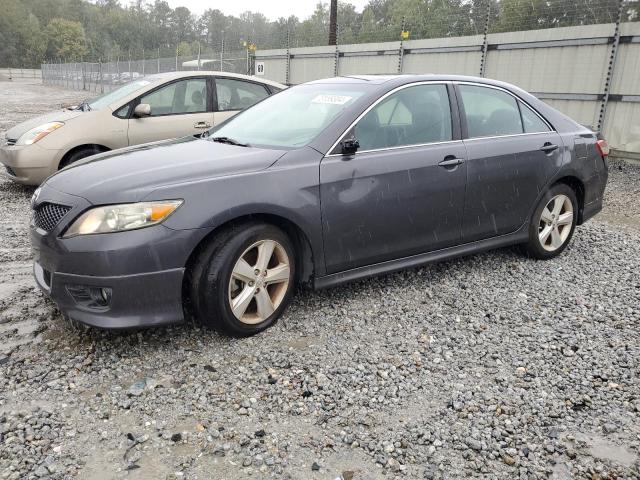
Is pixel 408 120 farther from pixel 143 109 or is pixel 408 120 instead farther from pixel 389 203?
pixel 143 109

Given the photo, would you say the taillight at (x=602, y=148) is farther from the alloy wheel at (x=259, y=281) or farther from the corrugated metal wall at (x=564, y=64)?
the corrugated metal wall at (x=564, y=64)

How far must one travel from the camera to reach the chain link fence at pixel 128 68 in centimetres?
2253

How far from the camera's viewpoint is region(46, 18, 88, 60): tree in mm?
104438

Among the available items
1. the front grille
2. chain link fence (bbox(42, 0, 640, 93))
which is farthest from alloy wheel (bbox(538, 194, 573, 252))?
chain link fence (bbox(42, 0, 640, 93))

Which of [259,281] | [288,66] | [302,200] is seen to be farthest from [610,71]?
[288,66]

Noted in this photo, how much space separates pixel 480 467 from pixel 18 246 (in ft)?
14.5

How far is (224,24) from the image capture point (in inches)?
4466

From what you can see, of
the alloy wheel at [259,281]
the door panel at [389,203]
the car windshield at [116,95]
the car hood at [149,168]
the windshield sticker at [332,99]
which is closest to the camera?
the car hood at [149,168]

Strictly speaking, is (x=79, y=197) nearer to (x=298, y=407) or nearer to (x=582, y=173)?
(x=298, y=407)

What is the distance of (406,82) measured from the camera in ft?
13.7

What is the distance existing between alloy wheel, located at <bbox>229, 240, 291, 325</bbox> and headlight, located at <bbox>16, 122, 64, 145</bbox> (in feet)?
14.8

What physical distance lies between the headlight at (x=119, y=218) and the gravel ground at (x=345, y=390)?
2.42 feet

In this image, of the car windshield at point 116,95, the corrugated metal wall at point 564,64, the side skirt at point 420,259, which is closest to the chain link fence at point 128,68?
the corrugated metal wall at point 564,64

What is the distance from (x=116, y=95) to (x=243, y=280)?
485 centimetres
